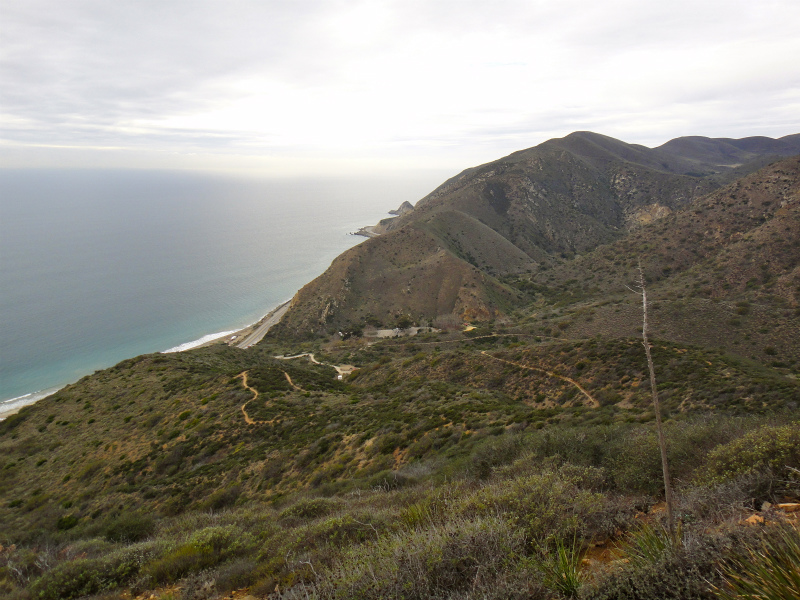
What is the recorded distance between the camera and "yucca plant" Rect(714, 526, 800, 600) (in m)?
2.43

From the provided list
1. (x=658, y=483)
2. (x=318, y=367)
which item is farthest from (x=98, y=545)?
(x=318, y=367)

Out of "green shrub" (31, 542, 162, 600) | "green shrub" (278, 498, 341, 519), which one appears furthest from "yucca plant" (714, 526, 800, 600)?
"green shrub" (31, 542, 162, 600)

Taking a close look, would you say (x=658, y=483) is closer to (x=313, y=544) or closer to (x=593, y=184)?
(x=313, y=544)

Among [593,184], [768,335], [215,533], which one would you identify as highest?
[593,184]

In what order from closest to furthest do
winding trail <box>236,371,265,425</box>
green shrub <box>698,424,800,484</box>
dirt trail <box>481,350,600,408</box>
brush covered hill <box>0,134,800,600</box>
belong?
brush covered hill <box>0,134,800,600</box>, green shrub <box>698,424,800,484</box>, dirt trail <box>481,350,600,408</box>, winding trail <box>236,371,265,425</box>

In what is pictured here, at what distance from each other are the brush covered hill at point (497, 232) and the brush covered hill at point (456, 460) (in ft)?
45.5

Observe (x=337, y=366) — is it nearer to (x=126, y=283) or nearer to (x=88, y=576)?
(x=88, y=576)

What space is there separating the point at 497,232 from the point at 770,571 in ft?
288

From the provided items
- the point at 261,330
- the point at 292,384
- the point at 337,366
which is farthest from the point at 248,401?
the point at 261,330

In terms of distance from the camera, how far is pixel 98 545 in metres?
8.71

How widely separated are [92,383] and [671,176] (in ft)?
427

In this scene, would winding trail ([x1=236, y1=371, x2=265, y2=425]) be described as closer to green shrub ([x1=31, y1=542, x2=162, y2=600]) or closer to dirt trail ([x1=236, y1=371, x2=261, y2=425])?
dirt trail ([x1=236, y1=371, x2=261, y2=425])

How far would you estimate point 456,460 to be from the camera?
10953mm

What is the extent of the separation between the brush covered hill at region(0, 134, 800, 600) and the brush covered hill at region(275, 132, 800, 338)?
1387 centimetres
